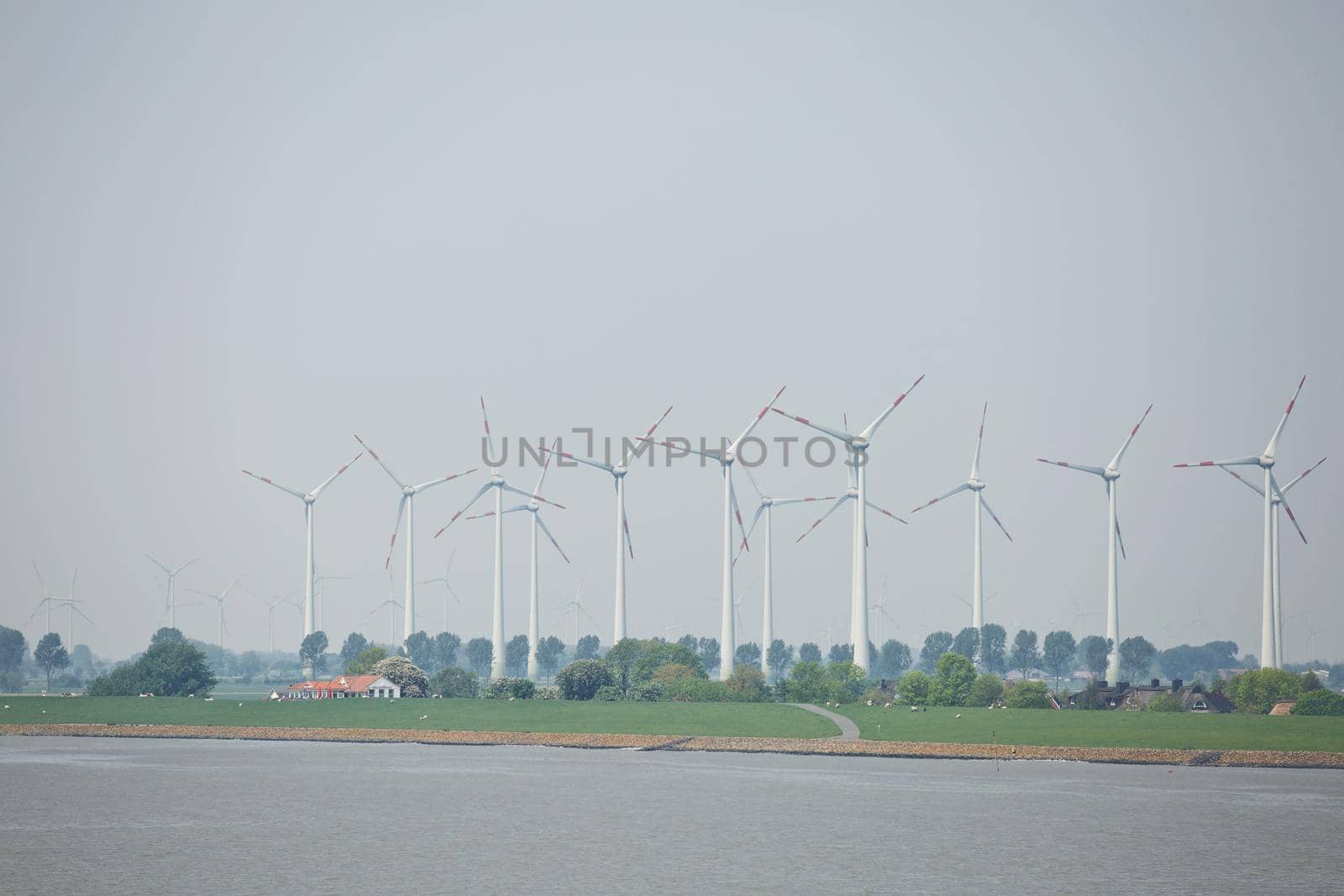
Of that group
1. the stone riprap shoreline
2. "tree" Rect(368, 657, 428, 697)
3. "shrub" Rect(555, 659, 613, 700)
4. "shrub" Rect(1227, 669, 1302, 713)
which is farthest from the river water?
"tree" Rect(368, 657, 428, 697)

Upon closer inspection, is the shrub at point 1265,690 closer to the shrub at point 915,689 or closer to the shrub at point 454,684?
the shrub at point 915,689

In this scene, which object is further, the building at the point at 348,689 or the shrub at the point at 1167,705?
the building at the point at 348,689

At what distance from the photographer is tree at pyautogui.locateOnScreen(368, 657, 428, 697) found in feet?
590

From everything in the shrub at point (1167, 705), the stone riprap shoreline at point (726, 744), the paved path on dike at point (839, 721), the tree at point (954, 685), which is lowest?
the stone riprap shoreline at point (726, 744)

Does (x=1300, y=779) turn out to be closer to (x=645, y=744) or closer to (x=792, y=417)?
(x=645, y=744)

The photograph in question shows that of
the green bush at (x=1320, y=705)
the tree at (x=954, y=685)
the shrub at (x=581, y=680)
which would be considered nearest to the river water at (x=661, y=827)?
the green bush at (x=1320, y=705)

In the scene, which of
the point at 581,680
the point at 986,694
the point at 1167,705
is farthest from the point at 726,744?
the point at 1167,705

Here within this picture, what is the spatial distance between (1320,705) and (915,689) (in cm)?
3884

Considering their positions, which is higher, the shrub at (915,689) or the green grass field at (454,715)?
the shrub at (915,689)

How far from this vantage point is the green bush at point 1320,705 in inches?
5369

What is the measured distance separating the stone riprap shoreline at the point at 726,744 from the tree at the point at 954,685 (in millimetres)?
28931

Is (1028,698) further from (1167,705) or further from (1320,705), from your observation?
(1320,705)

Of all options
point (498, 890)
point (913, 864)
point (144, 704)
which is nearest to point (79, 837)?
point (498, 890)

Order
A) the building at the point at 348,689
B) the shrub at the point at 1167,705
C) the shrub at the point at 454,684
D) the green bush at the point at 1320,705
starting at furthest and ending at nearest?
1. the building at the point at 348,689
2. the shrub at the point at 454,684
3. the shrub at the point at 1167,705
4. the green bush at the point at 1320,705
